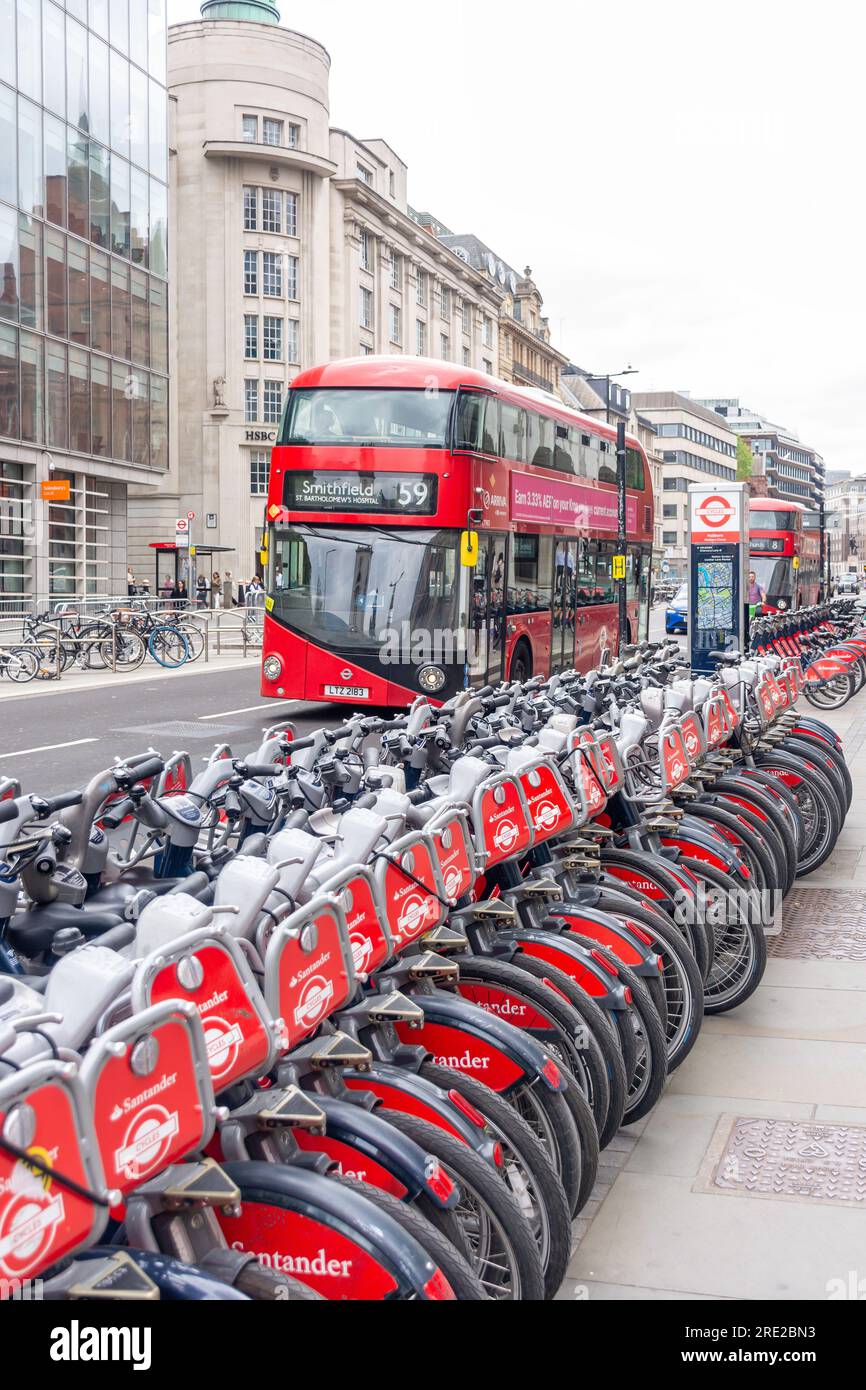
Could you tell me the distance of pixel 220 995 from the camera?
250 cm

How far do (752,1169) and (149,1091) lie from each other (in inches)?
93.6

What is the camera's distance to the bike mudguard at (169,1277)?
6.80ft

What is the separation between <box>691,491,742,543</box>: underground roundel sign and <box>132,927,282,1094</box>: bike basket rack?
14.4 m

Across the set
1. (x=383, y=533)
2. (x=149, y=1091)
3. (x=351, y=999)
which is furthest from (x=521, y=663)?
(x=149, y=1091)

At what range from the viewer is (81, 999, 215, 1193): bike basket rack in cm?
210

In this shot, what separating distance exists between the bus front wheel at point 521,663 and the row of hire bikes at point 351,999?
10.4 m

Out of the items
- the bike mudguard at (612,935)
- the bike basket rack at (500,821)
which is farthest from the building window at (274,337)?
the bike mudguard at (612,935)

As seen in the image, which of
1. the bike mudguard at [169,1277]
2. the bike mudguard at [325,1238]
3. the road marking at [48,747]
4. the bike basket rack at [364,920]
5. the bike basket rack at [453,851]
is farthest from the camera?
the road marking at [48,747]

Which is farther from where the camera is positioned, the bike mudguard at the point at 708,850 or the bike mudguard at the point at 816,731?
the bike mudguard at the point at 816,731

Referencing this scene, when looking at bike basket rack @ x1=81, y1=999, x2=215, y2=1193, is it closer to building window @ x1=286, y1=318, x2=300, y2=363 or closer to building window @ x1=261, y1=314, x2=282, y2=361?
building window @ x1=286, y1=318, x2=300, y2=363

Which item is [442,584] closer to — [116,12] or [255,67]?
[116,12]

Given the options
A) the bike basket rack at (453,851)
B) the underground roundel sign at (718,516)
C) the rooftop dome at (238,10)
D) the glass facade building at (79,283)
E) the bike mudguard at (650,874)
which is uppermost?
the rooftop dome at (238,10)

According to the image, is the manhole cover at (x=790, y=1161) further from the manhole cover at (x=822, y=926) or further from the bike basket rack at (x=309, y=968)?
the manhole cover at (x=822, y=926)

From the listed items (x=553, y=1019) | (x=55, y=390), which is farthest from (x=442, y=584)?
(x=55, y=390)
